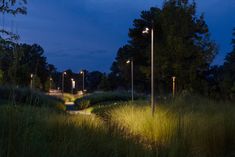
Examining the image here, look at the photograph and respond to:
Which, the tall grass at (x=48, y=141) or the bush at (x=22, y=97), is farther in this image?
the bush at (x=22, y=97)

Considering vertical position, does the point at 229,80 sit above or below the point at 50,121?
above

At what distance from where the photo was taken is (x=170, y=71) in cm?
3838

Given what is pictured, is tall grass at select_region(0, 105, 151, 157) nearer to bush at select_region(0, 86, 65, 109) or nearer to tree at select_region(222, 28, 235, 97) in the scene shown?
bush at select_region(0, 86, 65, 109)

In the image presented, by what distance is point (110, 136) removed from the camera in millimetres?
8992

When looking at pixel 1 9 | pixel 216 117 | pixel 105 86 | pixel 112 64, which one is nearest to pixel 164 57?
pixel 216 117

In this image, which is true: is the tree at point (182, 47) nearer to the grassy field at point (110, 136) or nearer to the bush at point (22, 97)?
the bush at point (22, 97)

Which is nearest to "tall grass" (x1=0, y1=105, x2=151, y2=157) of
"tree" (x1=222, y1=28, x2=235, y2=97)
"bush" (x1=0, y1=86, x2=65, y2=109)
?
"bush" (x1=0, y1=86, x2=65, y2=109)

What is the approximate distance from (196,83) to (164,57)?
11.4 feet

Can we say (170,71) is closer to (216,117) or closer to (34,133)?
(216,117)

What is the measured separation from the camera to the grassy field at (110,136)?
6.36 m

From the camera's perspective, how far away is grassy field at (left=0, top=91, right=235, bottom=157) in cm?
636

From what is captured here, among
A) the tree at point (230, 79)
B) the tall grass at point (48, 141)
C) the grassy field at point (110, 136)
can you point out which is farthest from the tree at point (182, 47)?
the tall grass at point (48, 141)

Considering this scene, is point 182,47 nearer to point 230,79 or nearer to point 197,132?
point 230,79

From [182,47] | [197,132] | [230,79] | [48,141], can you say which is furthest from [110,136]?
[182,47]
